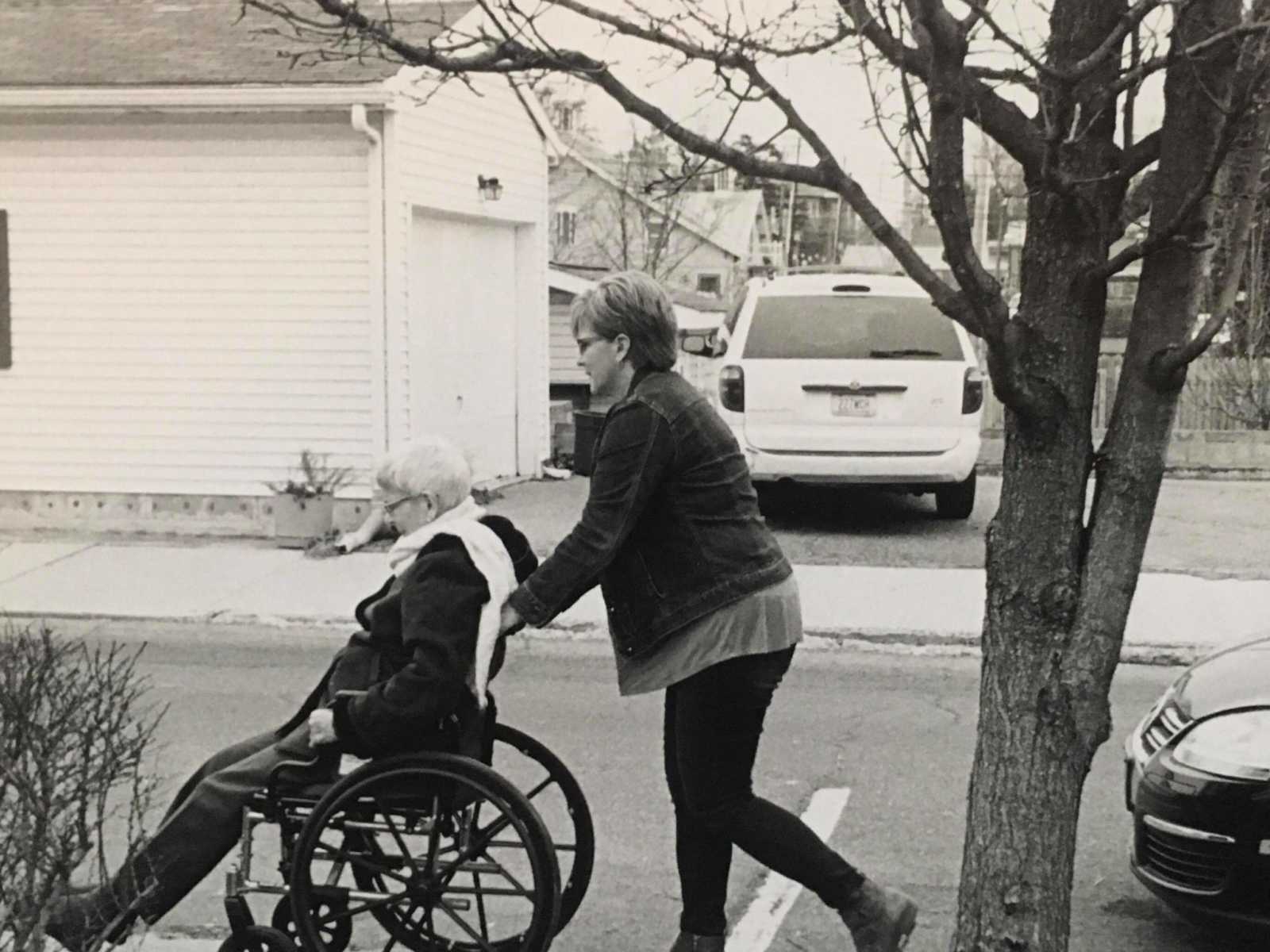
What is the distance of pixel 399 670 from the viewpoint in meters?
3.96

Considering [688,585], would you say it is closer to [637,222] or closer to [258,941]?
[258,941]

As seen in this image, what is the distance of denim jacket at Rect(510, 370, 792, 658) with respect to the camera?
12.7 feet

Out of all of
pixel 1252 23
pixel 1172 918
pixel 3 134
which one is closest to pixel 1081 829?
pixel 1172 918

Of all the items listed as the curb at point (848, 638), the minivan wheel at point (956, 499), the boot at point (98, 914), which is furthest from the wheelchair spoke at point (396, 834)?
the minivan wheel at point (956, 499)

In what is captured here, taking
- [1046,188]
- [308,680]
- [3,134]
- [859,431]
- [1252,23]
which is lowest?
[308,680]

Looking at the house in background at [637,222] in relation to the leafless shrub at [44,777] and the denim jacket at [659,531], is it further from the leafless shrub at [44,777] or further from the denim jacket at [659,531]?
the leafless shrub at [44,777]

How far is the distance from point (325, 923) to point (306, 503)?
835cm

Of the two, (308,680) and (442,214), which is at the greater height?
(442,214)

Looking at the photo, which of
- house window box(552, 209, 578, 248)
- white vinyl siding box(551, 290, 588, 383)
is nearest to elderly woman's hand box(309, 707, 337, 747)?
white vinyl siding box(551, 290, 588, 383)

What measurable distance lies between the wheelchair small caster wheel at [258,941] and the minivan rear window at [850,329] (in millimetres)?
8467

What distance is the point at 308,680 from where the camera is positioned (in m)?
8.17

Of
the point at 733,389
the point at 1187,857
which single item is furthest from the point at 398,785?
the point at 733,389

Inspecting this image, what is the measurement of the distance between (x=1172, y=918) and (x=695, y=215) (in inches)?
1642

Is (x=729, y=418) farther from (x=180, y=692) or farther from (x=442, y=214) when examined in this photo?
(x=180, y=692)
